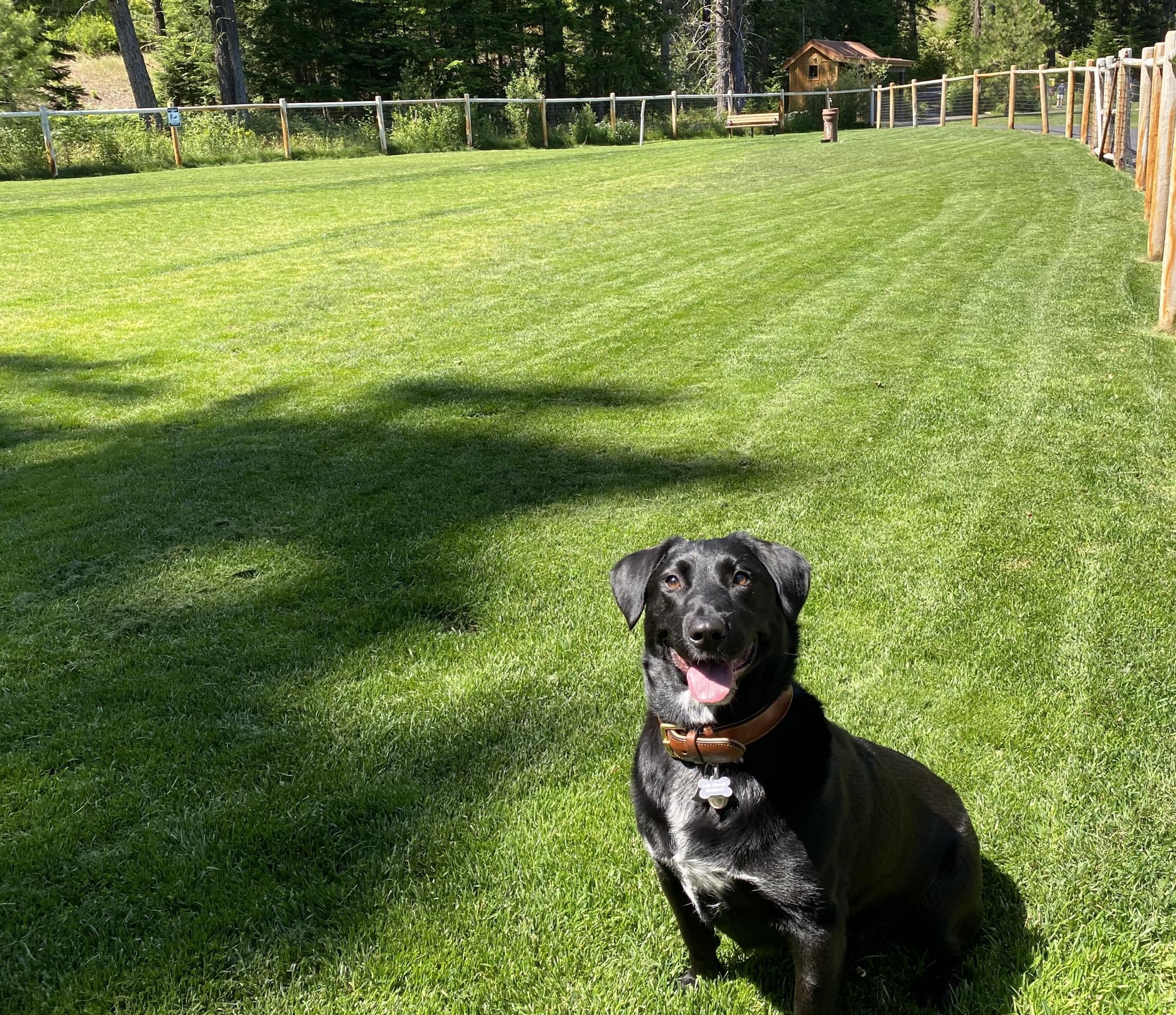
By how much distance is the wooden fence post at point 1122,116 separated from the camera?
55.9 ft

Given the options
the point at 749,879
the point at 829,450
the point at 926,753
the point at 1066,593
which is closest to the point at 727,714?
the point at 749,879

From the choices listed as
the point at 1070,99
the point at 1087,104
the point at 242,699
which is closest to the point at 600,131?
the point at 1070,99

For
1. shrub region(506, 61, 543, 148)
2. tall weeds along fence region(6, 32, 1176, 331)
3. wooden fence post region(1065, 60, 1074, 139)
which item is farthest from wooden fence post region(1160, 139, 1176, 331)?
shrub region(506, 61, 543, 148)

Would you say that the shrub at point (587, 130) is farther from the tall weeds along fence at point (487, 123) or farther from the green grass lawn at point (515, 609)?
the green grass lawn at point (515, 609)

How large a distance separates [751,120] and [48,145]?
814 inches

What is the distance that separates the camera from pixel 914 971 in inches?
101

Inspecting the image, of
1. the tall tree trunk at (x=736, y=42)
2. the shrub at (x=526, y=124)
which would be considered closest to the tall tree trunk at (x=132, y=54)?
the shrub at (x=526, y=124)

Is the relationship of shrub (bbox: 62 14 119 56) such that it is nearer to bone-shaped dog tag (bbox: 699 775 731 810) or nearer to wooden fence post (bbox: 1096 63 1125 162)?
wooden fence post (bbox: 1096 63 1125 162)

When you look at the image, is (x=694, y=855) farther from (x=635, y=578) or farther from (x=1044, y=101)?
(x=1044, y=101)

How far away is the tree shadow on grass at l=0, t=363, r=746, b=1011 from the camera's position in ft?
8.80

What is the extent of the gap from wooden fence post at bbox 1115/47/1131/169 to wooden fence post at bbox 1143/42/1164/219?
4.40 metres

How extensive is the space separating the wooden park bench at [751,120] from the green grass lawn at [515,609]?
78.4 feet

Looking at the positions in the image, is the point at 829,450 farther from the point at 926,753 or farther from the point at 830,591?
the point at 926,753

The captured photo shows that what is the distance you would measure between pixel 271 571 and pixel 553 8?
141 feet
